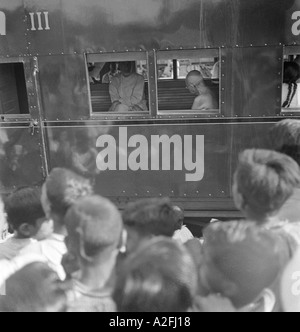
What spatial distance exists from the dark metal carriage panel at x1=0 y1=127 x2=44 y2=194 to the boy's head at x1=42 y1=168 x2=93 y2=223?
181 mm

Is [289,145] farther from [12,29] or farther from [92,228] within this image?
[12,29]

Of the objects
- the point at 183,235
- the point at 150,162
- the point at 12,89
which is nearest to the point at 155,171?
the point at 150,162

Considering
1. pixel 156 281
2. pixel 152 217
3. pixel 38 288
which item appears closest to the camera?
pixel 156 281

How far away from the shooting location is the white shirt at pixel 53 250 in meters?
2.77

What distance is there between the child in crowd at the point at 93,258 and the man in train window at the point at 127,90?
903mm

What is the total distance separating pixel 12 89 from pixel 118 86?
94cm

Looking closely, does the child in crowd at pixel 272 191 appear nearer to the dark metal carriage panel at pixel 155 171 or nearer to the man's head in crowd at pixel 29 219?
the dark metal carriage panel at pixel 155 171

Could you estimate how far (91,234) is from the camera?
8.66ft

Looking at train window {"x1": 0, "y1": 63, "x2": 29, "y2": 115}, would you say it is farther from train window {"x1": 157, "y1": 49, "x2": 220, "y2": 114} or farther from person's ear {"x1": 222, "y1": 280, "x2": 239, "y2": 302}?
person's ear {"x1": 222, "y1": 280, "x2": 239, "y2": 302}

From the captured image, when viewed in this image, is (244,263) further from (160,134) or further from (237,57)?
(237,57)

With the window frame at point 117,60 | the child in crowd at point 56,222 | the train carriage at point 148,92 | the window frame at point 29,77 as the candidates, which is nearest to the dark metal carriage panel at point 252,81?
the train carriage at point 148,92

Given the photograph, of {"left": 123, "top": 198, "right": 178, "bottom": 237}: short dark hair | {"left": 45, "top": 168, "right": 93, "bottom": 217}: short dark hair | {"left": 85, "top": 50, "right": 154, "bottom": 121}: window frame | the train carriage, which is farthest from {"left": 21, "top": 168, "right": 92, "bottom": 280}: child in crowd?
{"left": 85, "top": 50, "right": 154, "bottom": 121}: window frame

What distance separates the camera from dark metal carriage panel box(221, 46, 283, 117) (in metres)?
2.90
